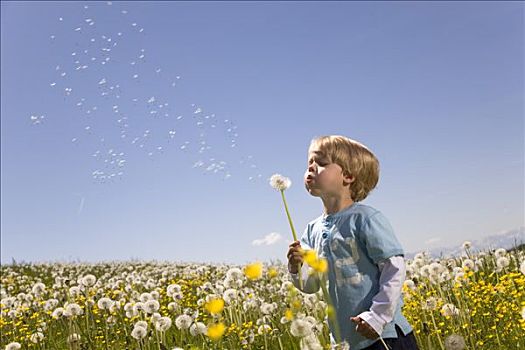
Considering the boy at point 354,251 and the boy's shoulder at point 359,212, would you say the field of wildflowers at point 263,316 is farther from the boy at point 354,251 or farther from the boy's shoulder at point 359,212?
the boy's shoulder at point 359,212

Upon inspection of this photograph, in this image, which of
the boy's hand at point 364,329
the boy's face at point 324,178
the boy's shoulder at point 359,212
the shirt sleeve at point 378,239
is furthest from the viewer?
the boy's face at point 324,178

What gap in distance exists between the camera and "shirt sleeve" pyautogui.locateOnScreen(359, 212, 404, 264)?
11.2 feet

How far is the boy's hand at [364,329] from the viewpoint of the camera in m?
3.28

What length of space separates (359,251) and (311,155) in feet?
2.13

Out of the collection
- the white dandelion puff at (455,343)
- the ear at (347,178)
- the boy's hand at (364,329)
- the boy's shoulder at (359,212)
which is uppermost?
the ear at (347,178)

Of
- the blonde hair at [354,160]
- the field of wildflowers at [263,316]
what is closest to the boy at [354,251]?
the blonde hair at [354,160]

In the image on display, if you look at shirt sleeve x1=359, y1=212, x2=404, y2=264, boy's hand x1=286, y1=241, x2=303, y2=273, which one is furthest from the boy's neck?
boy's hand x1=286, y1=241, x2=303, y2=273

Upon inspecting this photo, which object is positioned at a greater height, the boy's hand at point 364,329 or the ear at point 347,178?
the ear at point 347,178

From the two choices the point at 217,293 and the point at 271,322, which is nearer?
the point at 271,322

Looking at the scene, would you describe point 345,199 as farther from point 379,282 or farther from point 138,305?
point 138,305

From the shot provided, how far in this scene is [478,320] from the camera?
6207mm

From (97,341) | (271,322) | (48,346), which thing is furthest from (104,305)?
(271,322)

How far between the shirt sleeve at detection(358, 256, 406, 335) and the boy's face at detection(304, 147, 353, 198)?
1.88 ft

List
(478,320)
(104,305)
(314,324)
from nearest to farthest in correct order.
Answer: (314,324), (478,320), (104,305)
